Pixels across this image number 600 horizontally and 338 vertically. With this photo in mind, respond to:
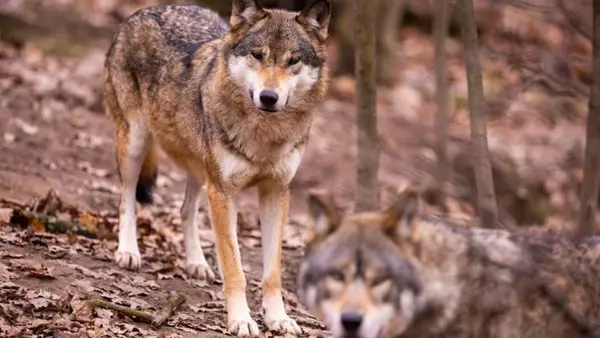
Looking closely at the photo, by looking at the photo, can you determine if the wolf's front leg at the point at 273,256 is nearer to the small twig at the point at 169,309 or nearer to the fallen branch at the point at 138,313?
the small twig at the point at 169,309

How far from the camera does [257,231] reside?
10.5m

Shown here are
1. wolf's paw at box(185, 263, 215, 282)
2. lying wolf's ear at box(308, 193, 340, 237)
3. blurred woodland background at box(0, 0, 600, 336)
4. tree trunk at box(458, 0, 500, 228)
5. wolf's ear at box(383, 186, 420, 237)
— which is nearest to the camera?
wolf's ear at box(383, 186, 420, 237)

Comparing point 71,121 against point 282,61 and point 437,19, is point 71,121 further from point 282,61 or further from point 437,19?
point 282,61

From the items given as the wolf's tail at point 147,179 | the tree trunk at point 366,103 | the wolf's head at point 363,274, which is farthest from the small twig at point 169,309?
the wolf's head at point 363,274

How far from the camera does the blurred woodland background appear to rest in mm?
9078

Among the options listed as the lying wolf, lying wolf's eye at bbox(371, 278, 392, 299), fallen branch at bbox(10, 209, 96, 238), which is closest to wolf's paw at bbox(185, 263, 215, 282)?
fallen branch at bbox(10, 209, 96, 238)

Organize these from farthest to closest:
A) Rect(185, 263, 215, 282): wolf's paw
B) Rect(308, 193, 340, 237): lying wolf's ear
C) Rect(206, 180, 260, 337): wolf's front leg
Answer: Rect(185, 263, 215, 282): wolf's paw
Rect(206, 180, 260, 337): wolf's front leg
Rect(308, 193, 340, 237): lying wolf's ear

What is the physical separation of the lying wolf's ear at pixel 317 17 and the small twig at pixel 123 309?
231 centimetres

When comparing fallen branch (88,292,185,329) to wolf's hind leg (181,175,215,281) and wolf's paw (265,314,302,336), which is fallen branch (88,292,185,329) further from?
wolf's hind leg (181,175,215,281)

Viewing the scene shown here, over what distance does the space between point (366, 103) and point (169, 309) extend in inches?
114

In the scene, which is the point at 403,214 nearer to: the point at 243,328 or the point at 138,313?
the point at 243,328

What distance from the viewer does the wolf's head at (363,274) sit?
189 inches

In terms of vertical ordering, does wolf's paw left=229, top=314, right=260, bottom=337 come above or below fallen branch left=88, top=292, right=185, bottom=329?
below

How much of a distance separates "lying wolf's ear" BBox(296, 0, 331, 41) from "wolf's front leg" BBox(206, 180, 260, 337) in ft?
4.36
